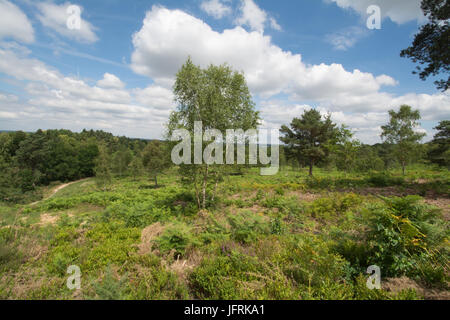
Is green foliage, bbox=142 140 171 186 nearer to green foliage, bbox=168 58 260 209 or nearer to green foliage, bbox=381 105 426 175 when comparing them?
green foliage, bbox=168 58 260 209

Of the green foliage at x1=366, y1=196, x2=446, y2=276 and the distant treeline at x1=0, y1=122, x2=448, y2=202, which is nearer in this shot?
the green foliage at x1=366, y1=196, x2=446, y2=276

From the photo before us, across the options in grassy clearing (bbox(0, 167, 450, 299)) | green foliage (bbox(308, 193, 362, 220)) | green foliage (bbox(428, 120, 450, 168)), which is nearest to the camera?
grassy clearing (bbox(0, 167, 450, 299))

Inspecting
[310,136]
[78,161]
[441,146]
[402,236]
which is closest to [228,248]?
[402,236]

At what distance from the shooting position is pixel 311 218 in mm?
8391

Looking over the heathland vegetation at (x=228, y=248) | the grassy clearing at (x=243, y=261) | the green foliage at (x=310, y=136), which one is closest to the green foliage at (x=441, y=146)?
the green foliage at (x=310, y=136)

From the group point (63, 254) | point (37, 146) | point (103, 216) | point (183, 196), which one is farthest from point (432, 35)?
point (37, 146)

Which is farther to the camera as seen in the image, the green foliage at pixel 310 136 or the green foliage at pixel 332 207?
the green foliage at pixel 310 136

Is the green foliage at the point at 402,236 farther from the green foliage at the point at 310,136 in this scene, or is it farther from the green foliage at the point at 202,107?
the green foliage at the point at 310,136

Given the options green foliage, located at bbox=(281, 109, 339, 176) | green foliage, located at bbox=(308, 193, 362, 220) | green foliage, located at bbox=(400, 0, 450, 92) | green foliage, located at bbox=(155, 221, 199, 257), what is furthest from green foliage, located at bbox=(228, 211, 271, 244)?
green foliage, located at bbox=(281, 109, 339, 176)

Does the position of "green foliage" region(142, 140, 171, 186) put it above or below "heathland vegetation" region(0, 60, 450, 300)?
above

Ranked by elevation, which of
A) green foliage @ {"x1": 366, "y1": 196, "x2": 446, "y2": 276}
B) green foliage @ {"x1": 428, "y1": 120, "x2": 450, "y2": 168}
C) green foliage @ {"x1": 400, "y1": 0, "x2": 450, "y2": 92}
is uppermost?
green foliage @ {"x1": 400, "y1": 0, "x2": 450, "y2": 92}
